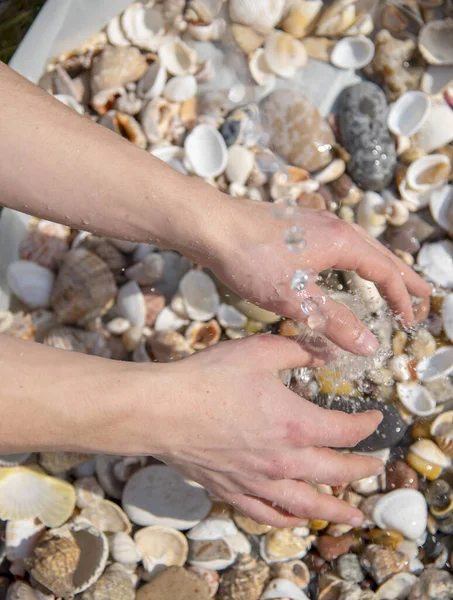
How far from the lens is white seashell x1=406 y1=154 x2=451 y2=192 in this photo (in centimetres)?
229

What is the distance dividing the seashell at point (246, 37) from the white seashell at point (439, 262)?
1061mm

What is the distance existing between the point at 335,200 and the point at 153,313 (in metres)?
0.81

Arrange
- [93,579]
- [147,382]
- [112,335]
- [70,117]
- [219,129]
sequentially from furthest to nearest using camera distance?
[219,129] → [112,335] → [93,579] → [70,117] → [147,382]

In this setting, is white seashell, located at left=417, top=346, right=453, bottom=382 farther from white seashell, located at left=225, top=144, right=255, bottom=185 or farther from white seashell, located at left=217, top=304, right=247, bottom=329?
white seashell, located at left=225, top=144, right=255, bottom=185

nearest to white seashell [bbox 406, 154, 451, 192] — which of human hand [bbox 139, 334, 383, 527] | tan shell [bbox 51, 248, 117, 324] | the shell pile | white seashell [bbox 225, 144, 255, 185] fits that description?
the shell pile

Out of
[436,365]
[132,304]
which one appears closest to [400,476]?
[436,365]

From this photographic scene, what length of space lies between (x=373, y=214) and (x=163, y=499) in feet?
4.06

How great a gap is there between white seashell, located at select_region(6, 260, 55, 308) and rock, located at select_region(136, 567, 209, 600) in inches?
39.5

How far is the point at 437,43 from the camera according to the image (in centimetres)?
240

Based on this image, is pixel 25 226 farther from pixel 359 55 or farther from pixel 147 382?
pixel 359 55

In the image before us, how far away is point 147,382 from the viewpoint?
4.46ft

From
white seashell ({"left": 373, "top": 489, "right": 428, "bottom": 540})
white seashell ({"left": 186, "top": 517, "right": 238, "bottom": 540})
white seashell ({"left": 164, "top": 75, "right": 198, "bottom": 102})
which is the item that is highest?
white seashell ({"left": 164, "top": 75, "right": 198, "bottom": 102})

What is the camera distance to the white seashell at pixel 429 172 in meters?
2.29

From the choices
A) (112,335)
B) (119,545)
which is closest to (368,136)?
(112,335)
